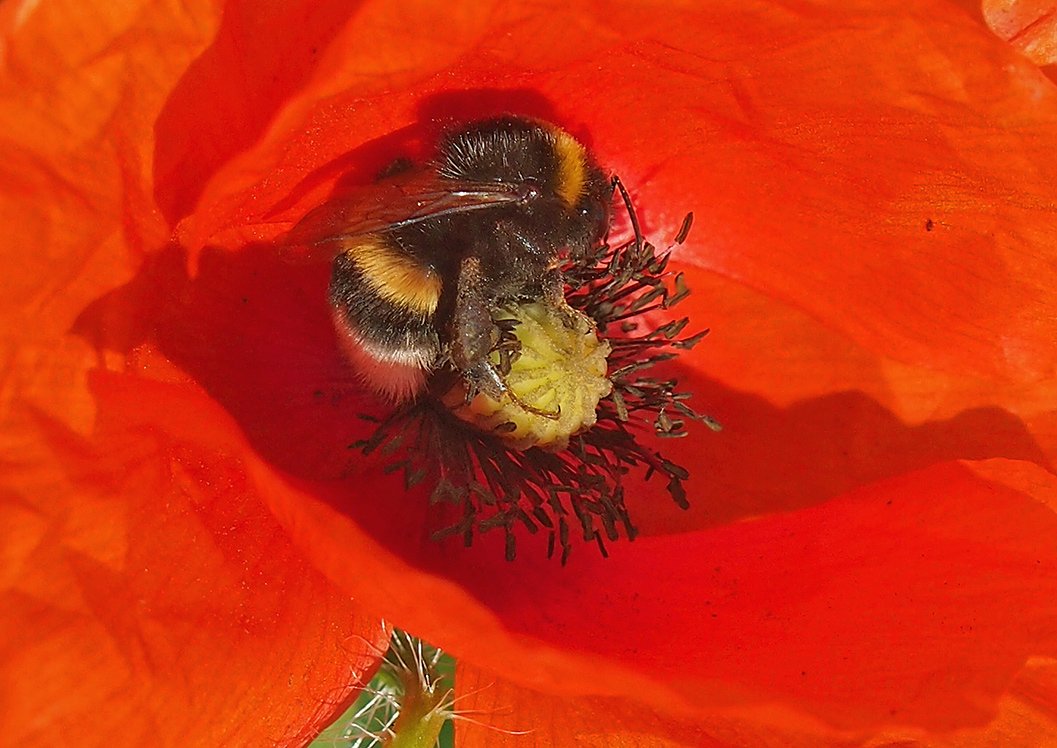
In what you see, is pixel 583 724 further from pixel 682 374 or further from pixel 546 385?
pixel 682 374

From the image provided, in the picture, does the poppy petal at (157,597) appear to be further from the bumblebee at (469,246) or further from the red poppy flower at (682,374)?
the bumblebee at (469,246)

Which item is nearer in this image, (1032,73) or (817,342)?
(1032,73)

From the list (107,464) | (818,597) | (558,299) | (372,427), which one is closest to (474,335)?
(558,299)

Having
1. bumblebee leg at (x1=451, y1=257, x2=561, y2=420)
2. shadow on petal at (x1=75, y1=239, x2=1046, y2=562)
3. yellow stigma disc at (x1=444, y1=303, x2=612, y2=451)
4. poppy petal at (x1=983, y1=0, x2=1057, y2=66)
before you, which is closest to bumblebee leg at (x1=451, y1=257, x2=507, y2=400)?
bumblebee leg at (x1=451, y1=257, x2=561, y2=420)

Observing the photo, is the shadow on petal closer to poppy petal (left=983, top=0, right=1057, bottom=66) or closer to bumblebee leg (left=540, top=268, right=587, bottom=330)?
bumblebee leg (left=540, top=268, right=587, bottom=330)

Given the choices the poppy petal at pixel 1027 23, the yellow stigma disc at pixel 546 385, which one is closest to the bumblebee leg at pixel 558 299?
the yellow stigma disc at pixel 546 385

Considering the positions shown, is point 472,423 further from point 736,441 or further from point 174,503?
point 174,503

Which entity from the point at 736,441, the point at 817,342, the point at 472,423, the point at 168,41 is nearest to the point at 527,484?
the point at 472,423

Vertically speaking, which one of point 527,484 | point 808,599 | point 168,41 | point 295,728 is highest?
point 168,41
